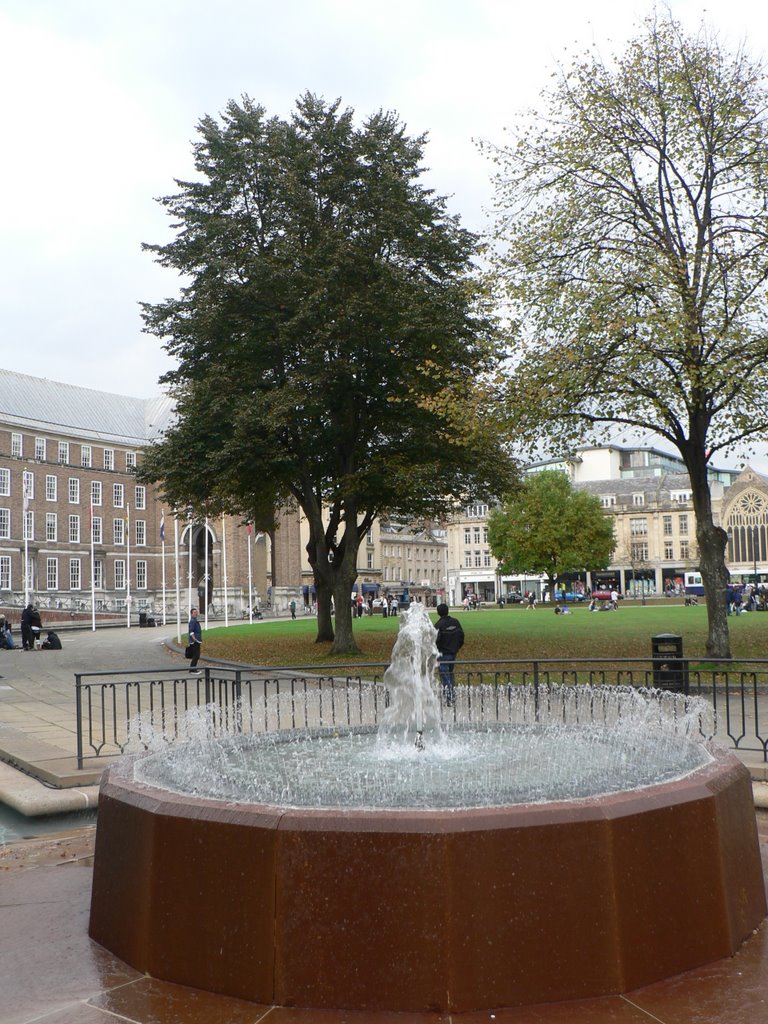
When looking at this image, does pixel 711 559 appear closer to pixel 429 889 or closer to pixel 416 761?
Answer: pixel 416 761

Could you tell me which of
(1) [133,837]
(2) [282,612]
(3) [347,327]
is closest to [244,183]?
(3) [347,327]

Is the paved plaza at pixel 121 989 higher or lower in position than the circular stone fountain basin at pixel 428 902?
lower

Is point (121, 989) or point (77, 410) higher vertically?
point (77, 410)

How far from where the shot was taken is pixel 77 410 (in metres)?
98.8

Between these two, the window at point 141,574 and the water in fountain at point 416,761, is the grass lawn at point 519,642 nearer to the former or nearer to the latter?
the water in fountain at point 416,761

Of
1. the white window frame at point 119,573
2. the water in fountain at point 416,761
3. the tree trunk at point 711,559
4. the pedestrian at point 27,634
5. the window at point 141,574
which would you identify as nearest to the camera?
the water in fountain at point 416,761

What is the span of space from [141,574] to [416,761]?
95.2 m

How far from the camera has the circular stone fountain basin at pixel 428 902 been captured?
460 cm

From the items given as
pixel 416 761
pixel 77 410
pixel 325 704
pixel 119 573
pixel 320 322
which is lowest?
pixel 325 704

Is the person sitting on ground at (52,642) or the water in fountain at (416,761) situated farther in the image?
the person sitting on ground at (52,642)

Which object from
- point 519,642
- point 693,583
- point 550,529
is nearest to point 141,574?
point 550,529

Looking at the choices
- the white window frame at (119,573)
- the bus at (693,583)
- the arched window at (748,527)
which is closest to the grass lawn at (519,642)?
the white window frame at (119,573)

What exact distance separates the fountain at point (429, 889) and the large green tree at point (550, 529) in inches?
3198

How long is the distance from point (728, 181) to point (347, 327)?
1027 cm
